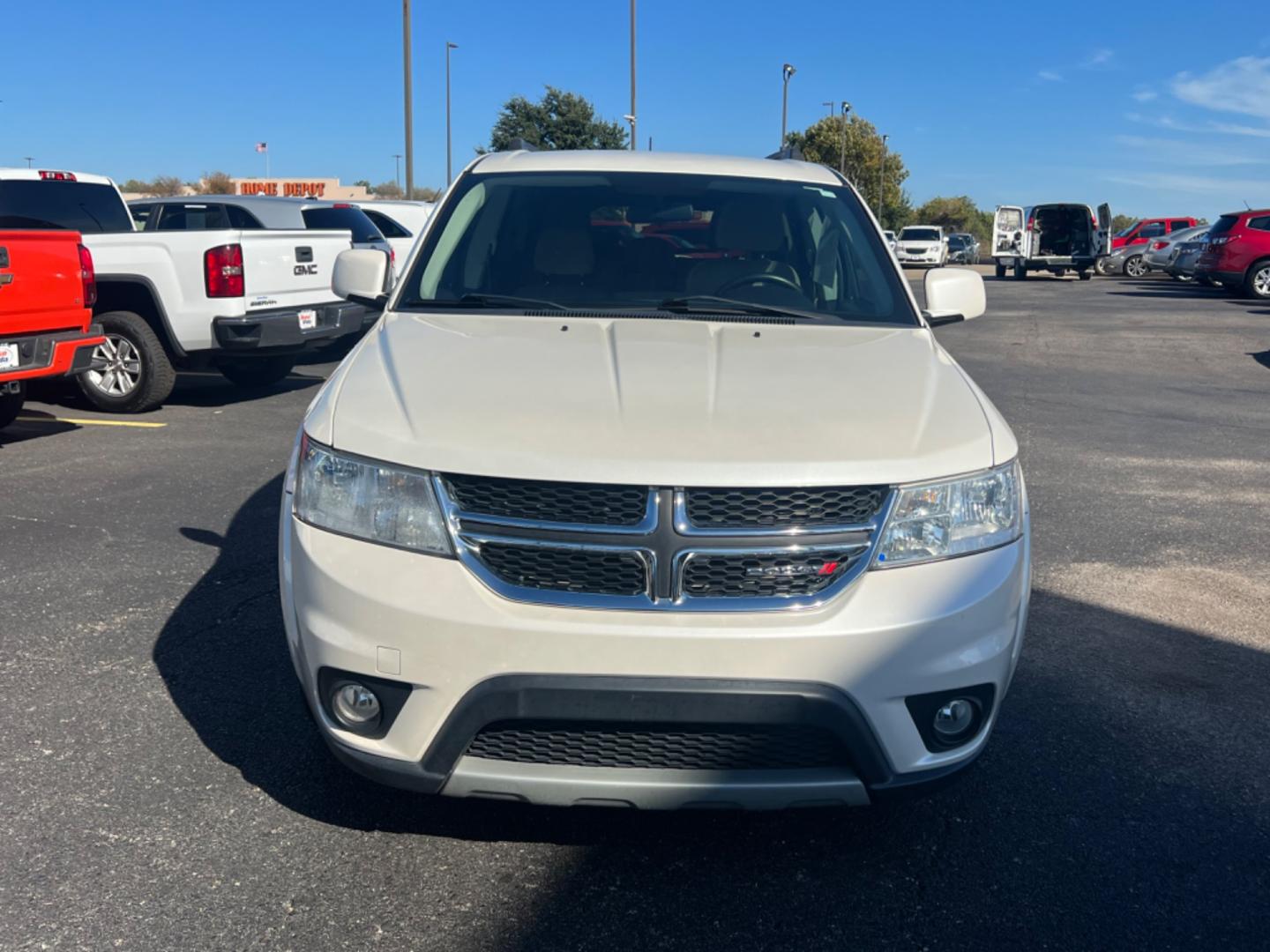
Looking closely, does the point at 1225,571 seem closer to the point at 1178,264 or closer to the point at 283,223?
the point at 283,223

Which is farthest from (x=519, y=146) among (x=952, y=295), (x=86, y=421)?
(x=86, y=421)

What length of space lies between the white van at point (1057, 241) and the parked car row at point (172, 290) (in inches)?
1207

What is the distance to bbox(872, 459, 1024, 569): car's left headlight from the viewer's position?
2.67 metres

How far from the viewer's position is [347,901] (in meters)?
2.75

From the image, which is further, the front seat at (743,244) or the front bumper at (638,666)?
the front seat at (743,244)

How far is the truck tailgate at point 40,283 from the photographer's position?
24.3 feet

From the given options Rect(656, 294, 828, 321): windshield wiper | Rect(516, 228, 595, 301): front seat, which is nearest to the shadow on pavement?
Rect(656, 294, 828, 321): windshield wiper

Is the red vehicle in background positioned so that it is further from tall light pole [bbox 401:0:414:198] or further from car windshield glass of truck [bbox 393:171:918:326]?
car windshield glass of truck [bbox 393:171:918:326]

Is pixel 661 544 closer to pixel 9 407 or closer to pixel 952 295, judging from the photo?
pixel 952 295

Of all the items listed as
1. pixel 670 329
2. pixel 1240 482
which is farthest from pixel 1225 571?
pixel 670 329

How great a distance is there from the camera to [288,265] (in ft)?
31.6

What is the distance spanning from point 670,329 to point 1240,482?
17.9ft

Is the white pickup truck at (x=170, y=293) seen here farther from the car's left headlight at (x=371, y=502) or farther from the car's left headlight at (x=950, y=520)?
the car's left headlight at (x=950, y=520)

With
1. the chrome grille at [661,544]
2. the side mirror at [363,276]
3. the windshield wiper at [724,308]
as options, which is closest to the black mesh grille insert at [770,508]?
the chrome grille at [661,544]
